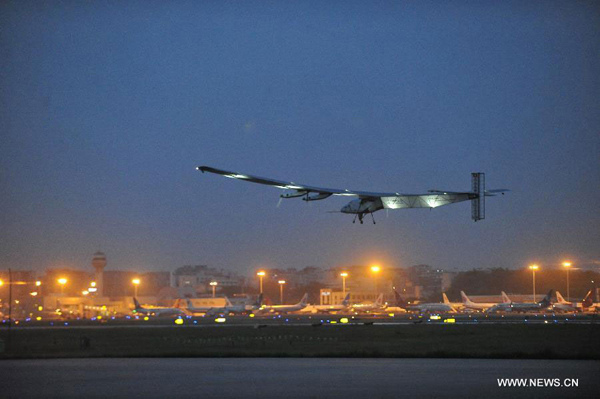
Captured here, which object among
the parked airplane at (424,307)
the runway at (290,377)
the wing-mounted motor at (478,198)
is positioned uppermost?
the wing-mounted motor at (478,198)

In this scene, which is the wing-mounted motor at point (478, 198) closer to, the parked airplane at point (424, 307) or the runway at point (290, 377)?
the runway at point (290, 377)

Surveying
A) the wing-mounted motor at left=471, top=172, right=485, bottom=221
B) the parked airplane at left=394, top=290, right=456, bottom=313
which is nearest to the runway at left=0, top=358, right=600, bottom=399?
the wing-mounted motor at left=471, top=172, right=485, bottom=221

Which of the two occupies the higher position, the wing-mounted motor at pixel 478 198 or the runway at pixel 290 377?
the wing-mounted motor at pixel 478 198

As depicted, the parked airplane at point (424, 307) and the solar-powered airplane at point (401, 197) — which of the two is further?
the parked airplane at point (424, 307)

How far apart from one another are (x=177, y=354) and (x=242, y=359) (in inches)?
189

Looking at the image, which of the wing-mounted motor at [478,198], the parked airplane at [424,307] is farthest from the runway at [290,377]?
the parked airplane at [424,307]

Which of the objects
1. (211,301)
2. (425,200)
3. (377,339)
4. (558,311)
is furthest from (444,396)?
(211,301)

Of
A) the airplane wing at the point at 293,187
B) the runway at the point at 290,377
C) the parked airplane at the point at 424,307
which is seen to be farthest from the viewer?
the parked airplane at the point at 424,307

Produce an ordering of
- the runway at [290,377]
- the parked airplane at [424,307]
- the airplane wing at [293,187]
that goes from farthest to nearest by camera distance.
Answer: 1. the parked airplane at [424,307]
2. the airplane wing at [293,187]
3. the runway at [290,377]

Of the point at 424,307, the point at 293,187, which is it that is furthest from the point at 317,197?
the point at 424,307

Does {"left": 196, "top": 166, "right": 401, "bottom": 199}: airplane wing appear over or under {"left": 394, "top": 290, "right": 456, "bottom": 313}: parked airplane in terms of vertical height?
over

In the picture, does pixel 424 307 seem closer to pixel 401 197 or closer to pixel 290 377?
pixel 401 197

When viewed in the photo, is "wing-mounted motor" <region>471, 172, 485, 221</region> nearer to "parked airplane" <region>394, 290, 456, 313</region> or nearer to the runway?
the runway

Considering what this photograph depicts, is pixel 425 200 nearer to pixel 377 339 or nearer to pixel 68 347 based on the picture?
pixel 377 339
